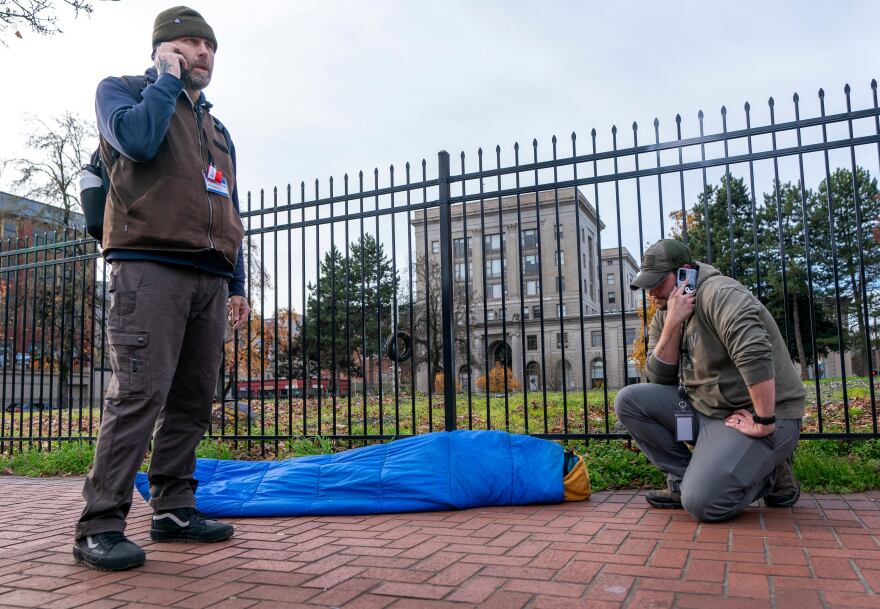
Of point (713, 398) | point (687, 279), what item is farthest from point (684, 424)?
point (687, 279)

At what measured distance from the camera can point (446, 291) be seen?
546 centimetres

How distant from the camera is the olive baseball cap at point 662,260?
12.3 ft

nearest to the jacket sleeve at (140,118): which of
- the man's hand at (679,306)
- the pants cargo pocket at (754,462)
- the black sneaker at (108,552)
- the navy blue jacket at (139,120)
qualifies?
the navy blue jacket at (139,120)

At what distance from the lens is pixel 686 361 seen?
386cm

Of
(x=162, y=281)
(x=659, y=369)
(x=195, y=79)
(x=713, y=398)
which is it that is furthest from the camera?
(x=659, y=369)

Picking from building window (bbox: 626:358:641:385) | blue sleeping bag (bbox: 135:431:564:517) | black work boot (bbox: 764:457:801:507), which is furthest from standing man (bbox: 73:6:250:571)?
building window (bbox: 626:358:641:385)

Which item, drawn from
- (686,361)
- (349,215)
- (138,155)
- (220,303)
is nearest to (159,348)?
(220,303)

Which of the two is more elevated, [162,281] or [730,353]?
[162,281]

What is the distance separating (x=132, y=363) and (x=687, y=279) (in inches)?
112

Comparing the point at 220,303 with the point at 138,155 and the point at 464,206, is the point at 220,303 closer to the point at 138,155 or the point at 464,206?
the point at 138,155

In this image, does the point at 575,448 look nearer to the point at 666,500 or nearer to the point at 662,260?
the point at 666,500

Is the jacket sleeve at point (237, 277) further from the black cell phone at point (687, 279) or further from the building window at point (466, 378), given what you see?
the black cell phone at point (687, 279)

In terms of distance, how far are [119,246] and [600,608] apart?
2.40 meters

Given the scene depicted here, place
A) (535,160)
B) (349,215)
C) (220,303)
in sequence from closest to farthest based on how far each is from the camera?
(220,303), (535,160), (349,215)
